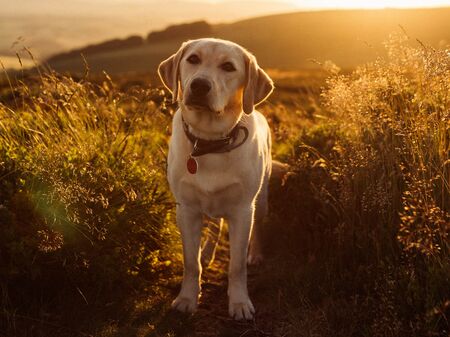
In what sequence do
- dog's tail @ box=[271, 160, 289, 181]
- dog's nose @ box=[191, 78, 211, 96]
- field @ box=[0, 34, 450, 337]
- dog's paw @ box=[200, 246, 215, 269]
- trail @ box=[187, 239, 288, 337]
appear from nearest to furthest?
field @ box=[0, 34, 450, 337], dog's nose @ box=[191, 78, 211, 96], trail @ box=[187, 239, 288, 337], dog's paw @ box=[200, 246, 215, 269], dog's tail @ box=[271, 160, 289, 181]

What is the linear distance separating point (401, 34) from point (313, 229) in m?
1.79

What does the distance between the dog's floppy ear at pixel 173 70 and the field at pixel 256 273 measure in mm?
761

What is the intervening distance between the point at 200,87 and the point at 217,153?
512 millimetres

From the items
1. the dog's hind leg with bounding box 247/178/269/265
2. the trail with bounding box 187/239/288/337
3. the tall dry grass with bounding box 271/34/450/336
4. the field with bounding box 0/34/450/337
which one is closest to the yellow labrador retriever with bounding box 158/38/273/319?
the trail with bounding box 187/239/288/337

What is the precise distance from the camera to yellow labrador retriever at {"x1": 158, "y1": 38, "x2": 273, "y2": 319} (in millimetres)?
3906

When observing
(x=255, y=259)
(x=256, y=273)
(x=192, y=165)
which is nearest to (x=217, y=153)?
(x=192, y=165)

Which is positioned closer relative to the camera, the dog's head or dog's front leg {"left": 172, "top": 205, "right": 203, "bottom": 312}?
the dog's head

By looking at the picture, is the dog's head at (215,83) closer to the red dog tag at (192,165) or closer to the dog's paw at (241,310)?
the red dog tag at (192,165)

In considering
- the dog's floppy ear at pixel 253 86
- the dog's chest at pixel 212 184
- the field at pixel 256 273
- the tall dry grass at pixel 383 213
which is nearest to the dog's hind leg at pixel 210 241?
the field at pixel 256 273

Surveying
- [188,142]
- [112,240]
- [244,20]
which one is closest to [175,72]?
[188,142]

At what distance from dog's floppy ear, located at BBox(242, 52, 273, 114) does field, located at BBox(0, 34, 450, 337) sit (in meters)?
0.61

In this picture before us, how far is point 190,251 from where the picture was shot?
4133 millimetres

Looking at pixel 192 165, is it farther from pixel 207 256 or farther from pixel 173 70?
pixel 207 256

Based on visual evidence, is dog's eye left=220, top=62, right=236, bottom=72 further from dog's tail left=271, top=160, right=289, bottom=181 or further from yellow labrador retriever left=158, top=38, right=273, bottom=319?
dog's tail left=271, top=160, right=289, bottom=181
